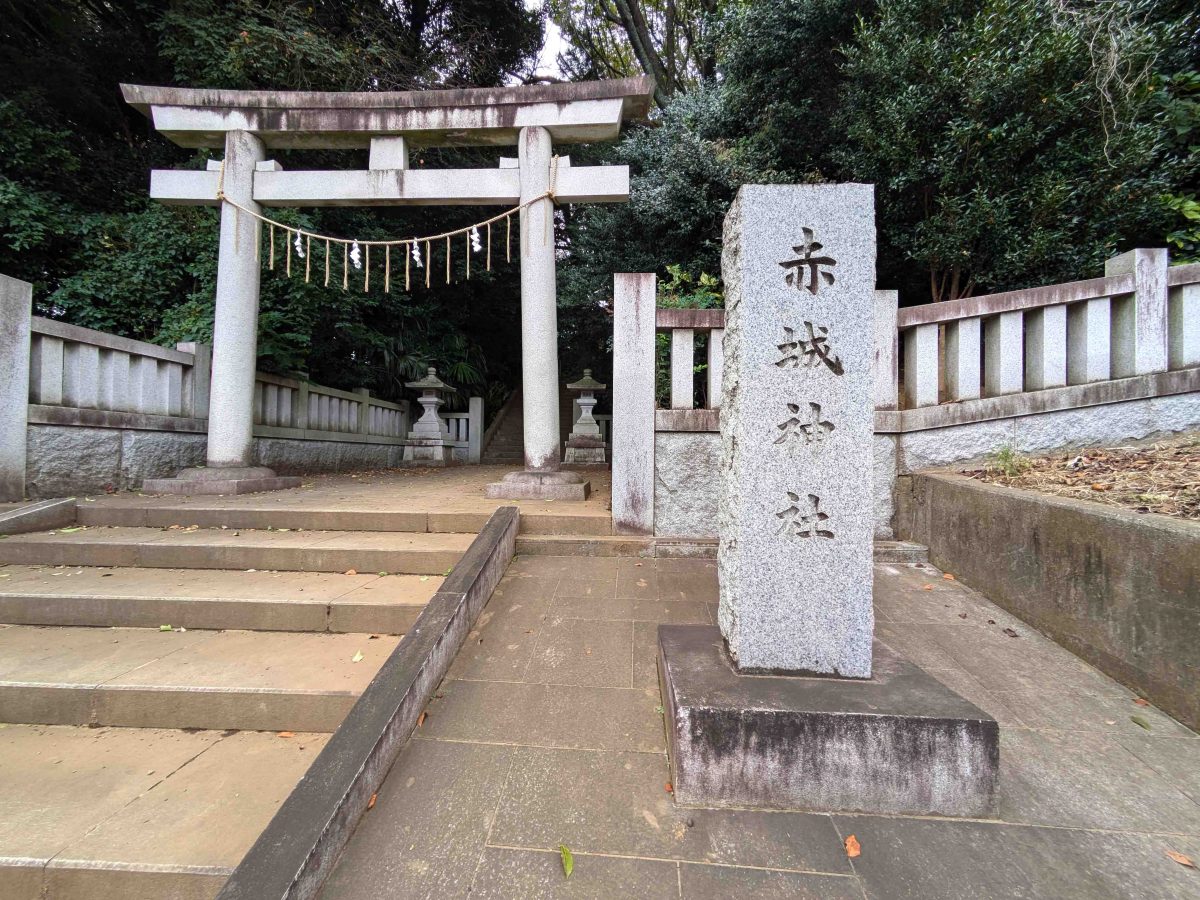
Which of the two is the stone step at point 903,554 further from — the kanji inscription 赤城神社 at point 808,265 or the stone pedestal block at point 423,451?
the stone pedestal block at point 423,451

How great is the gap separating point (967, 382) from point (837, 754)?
383 centimetres

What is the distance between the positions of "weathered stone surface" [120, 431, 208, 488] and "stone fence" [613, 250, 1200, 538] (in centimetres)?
563

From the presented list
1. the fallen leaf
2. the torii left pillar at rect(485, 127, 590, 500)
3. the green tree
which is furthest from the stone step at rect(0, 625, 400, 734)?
the green tree

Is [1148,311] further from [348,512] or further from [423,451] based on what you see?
[423,451]

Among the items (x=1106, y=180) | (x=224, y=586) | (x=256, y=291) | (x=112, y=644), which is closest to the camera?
(x=112, y=644)

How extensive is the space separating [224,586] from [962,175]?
8.06 meters

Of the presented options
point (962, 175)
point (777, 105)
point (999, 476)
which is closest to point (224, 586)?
point (999, 476)

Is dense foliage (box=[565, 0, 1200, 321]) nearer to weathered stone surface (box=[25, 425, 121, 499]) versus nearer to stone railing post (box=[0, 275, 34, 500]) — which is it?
stone railing post (box=[0, 275, 34, 500])

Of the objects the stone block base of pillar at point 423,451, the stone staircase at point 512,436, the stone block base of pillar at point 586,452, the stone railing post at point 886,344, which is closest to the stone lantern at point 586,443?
the stone block base of pillar at point 586,452

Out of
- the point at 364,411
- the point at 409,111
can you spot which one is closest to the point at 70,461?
the point at 409,111

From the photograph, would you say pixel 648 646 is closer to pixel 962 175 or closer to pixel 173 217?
pixel 962 175

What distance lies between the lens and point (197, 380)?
6512 millimetres

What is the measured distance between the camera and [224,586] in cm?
341

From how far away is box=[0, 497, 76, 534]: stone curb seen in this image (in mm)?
4109
